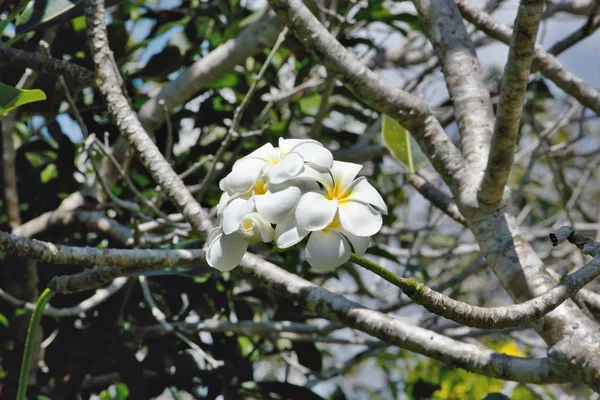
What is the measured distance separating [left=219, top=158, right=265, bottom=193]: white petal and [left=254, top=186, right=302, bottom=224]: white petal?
1.6 inches

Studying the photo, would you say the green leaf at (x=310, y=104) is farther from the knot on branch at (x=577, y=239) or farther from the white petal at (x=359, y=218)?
the white petal at (x=359, y=218)

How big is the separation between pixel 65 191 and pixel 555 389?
3.18m

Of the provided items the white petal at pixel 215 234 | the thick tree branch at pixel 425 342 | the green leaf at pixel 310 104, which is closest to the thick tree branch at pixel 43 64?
the thick tree branch at pixel 425 342

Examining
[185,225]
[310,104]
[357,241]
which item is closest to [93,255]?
[185,225]

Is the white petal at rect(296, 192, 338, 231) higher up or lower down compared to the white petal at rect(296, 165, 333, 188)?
lower down

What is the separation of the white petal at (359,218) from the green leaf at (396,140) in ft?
2.16

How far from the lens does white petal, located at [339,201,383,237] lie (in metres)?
0.71

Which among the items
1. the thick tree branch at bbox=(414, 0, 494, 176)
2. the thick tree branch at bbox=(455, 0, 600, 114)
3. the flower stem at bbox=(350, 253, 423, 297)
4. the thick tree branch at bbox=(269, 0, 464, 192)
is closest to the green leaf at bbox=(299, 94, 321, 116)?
the thick tree branch at bbox=(455, 0, 600, 114)

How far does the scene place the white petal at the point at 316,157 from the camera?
75 centimetres

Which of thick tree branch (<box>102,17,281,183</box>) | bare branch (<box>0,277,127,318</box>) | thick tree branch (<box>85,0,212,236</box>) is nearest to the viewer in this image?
thick tree branch (<box>85,0,212,236</box>)

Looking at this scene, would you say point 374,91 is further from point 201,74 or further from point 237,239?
point 201,74

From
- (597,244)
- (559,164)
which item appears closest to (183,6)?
(559,164)

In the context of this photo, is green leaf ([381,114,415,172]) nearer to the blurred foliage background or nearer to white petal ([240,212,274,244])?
the blurred foliage background

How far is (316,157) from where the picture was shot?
2.46 feet
